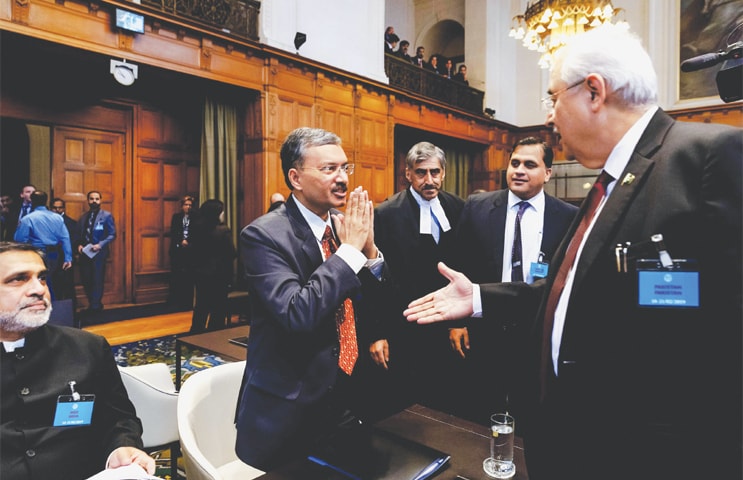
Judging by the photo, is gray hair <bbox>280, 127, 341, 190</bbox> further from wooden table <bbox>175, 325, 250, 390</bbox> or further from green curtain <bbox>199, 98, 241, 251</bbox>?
green curtain <bbox>199, 98, 241, 251</bbox>

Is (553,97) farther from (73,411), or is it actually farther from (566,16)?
(566,16)

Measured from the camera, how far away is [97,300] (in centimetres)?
673

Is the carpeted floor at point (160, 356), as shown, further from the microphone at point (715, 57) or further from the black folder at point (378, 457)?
the microphone at point (715, 57)

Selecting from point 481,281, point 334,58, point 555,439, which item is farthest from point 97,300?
point 555,439

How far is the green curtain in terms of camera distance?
7.22 meters

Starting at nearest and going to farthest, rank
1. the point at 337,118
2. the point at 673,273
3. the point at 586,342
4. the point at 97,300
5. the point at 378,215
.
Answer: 1. the point at 673,273
2. the point at 586,342
3. the point at 378,215
4. the point at 97,300
5. the point at 337,118

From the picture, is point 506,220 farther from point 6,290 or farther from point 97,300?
point 97,300

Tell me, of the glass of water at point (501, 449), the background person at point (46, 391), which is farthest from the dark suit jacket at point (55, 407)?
the glass of water at point (501, 449)

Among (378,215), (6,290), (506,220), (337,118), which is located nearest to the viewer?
(6,290)

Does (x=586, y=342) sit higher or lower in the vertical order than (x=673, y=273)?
lower

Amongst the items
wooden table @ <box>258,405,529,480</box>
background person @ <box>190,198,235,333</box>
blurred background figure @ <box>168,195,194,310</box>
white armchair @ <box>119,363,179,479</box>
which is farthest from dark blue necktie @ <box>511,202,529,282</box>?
blurred background figure @ <box>168,195,194,310</box>

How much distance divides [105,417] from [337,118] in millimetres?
7151

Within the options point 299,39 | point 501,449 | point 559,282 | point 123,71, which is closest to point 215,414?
point 501,449

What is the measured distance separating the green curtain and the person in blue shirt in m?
1.93
